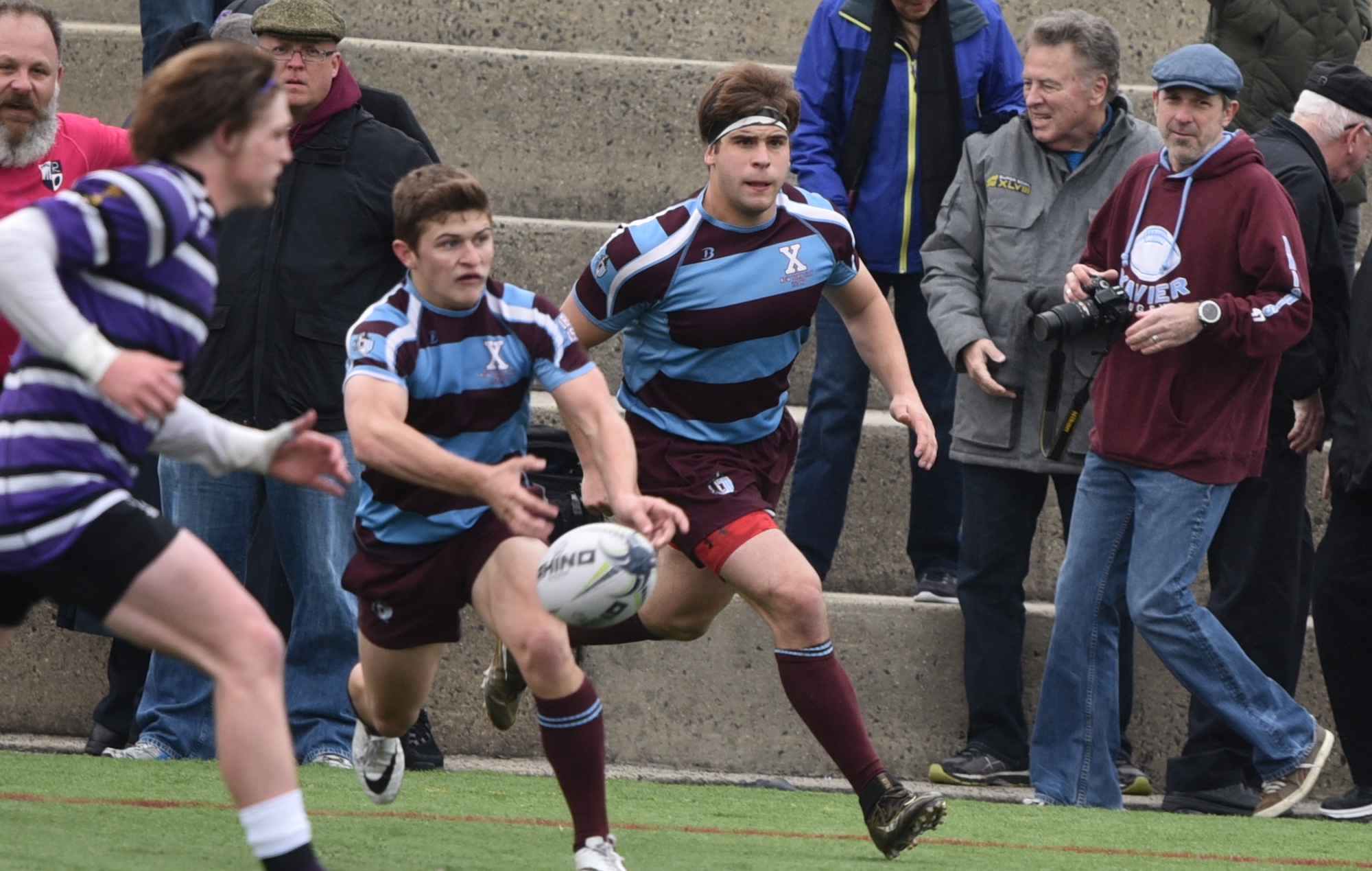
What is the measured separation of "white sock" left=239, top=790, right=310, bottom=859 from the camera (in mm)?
3498

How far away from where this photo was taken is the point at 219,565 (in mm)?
3678

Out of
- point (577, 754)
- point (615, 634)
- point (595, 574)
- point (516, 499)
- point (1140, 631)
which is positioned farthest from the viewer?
point (1140, 631)

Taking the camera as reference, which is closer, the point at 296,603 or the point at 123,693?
the point at 296,603

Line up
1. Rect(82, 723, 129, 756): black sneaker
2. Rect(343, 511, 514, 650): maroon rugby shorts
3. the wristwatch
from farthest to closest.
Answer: Rect(82, 723, 129, 756): black sneaker < the wristwatch < Rect(343, 511, 514, 650): maroon rugby shorts

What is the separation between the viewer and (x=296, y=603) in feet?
21.4

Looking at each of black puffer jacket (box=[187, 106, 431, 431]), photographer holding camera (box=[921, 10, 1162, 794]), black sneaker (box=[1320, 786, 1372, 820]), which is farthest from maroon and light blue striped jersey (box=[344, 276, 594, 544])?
black sneaker (box=[1320, 786, 1372, 820])

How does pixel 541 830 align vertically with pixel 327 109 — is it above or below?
below

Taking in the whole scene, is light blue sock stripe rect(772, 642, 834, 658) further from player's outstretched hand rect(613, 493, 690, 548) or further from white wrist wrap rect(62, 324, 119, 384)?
white wrist wrap rect(62, 324, 119, 384)

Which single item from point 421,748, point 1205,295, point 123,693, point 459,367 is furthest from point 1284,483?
point 123,693

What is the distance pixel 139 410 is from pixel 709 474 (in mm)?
2305

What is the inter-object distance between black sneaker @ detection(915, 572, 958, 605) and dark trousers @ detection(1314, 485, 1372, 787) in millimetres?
1319

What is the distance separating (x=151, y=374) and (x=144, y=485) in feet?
12.0

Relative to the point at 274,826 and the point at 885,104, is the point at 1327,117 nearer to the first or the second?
the point at 885,104

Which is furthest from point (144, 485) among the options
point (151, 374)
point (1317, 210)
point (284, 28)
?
point (1317, 210)
